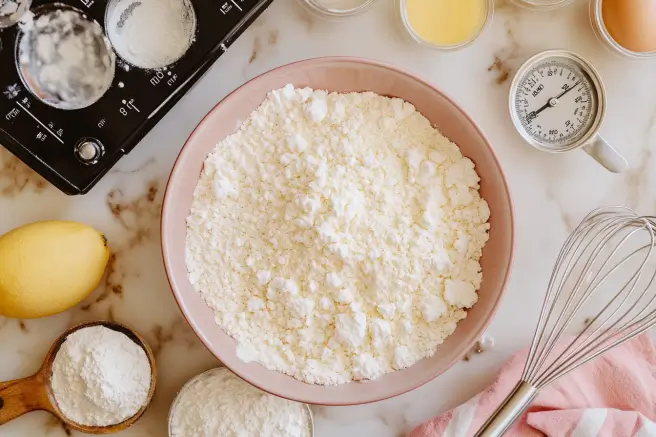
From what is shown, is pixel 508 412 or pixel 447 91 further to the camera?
pixel 447 91

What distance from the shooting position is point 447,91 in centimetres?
111

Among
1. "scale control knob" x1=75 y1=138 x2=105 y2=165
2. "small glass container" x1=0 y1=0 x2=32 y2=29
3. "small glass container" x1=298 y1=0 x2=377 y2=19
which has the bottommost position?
"small glass container" x1=298 y1=0 x2=377 y2=19

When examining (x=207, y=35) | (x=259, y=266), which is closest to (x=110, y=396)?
(x=259, y=266)

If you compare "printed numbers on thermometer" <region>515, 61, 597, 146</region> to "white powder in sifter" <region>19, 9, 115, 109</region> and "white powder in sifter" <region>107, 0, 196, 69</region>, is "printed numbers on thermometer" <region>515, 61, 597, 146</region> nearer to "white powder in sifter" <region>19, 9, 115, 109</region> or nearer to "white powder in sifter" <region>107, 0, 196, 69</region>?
"white powder in sifter" <region>107, 0, 196, 69</region>

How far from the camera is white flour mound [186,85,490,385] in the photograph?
94cm

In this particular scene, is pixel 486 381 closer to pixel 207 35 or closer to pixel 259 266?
pixel 259 266

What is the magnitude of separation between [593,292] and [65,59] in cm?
91

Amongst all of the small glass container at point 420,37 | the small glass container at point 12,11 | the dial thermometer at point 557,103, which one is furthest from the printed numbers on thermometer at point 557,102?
the small glass container at point 12,11

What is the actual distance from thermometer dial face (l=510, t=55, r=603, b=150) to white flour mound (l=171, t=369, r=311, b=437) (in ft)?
1.95

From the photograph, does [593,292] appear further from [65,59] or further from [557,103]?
[65,59]

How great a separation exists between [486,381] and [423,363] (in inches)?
7.7

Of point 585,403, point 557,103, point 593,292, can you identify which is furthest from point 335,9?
point 585,403

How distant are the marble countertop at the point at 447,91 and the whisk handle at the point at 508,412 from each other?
8.5 inches

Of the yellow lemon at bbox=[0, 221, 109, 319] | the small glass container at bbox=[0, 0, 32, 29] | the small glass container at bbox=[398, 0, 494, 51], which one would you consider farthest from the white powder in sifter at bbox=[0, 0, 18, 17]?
the small glass container at bbox=[398, 0, 494, 51]
